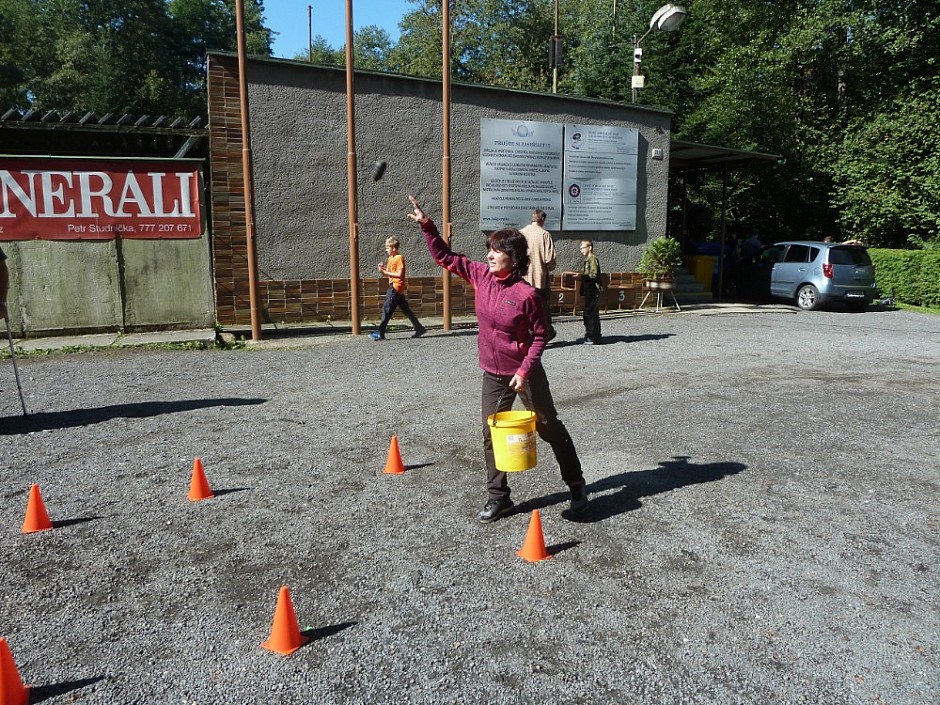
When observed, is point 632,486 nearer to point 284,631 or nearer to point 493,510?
point 493,510

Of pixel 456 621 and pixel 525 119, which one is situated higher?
pixel 525 119

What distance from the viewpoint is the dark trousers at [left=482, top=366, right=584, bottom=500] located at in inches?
173

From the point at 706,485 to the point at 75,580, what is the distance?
407 cm

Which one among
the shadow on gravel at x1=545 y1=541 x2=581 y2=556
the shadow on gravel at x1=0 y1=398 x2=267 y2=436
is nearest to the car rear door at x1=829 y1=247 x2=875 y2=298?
the shadow on gravel at x1=0 y1=398 x2=267 y2=436

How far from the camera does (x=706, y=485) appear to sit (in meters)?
5.15

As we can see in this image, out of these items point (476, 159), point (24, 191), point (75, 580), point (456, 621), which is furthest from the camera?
point (476, 159)

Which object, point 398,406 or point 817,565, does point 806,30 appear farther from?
point 817,565

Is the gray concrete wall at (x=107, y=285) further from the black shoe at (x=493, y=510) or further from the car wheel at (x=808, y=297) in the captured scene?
the car wheel at (x=808, y=297)

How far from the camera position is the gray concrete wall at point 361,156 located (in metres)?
12.8

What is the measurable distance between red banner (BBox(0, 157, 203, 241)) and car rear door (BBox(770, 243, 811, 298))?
45.6ft

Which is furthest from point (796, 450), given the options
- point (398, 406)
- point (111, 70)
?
point (111, 70)

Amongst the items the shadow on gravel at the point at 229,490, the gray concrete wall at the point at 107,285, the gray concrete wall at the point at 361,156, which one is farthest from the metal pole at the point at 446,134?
the shadow on gravel at the point at 229,490

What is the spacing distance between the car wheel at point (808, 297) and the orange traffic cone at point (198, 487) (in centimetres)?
1595

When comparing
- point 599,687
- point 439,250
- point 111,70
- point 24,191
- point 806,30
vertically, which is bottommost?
point 599,687
